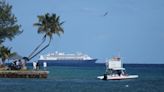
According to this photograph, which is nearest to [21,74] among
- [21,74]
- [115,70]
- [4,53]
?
[21,74]

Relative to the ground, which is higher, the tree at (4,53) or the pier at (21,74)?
the tree at (4,53)

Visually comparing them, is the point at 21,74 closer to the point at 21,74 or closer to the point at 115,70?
the point at 21,74

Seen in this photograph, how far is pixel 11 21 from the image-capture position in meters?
117

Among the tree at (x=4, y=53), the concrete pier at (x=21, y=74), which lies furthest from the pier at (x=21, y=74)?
the tree at (x=4, y=53)

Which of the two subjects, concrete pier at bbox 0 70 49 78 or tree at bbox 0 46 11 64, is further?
tree at bbox 0 46 11 64

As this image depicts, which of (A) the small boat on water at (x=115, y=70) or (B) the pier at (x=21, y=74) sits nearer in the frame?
(B) the pier at (x=21, y=74)

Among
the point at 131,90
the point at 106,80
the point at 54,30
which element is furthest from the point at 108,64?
the point at 131,90

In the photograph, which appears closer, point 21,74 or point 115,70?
point 21,74

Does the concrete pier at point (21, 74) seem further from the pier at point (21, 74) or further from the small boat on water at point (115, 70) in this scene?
→ the small boat on water at point (115, 70)

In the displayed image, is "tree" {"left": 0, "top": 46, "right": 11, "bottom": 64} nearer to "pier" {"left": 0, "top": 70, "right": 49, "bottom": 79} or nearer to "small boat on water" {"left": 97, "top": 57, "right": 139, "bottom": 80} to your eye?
"pier" {"left": 0, "top": 70, "right": 49, "bottom": 79}

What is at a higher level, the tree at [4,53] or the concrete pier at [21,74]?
the tree at [4,53]

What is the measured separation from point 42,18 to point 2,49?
45.8 feet

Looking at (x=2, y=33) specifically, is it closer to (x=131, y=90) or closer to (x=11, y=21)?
(x=11, y=21)

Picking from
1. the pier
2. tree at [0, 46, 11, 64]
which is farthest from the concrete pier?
tree at [0, 46, 11, 64]
